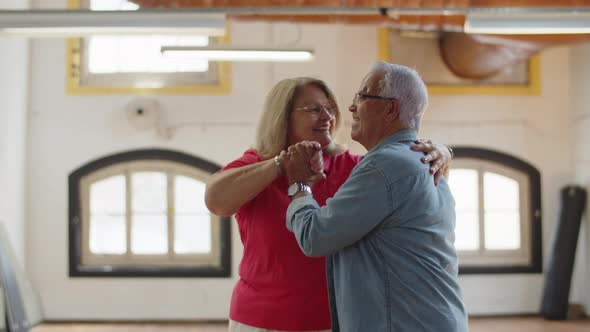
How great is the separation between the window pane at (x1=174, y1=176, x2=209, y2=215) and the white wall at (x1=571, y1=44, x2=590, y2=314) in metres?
4.81

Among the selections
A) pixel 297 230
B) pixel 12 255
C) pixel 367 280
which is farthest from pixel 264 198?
pixel 12 255

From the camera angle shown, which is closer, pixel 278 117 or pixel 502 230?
pixel 278 117

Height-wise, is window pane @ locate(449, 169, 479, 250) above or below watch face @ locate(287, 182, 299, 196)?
below

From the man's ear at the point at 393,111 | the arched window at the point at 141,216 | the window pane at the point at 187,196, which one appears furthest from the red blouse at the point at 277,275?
the window pane at the point at 187,196

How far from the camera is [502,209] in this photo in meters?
8.26

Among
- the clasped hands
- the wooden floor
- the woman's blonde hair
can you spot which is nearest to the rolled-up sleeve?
the clasped hands

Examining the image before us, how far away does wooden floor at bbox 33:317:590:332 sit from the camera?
7363 millimetres

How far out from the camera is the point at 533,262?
8.13m

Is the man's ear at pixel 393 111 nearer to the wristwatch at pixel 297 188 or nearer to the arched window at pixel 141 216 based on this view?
the wristwatch at pixel 297 188

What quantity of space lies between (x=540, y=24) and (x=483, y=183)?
4396 mm

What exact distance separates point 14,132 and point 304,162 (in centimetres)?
660

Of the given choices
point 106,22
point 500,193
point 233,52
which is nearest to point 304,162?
point 106,22

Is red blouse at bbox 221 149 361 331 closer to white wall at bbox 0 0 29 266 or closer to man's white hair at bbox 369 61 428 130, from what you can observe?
man's white hair at bbox 369 61 428 130

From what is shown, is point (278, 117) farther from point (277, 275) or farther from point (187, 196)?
point (187, 196)
